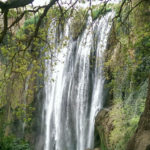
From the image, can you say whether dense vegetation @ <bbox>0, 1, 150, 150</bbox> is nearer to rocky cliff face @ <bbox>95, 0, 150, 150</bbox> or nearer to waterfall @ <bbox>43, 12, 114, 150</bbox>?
rocky cliff face @ <bbox>95, 0, 150, 150</bbox>

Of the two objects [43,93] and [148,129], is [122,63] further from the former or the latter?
[43,93]

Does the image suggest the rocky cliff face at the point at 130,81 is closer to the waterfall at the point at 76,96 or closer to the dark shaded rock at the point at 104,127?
the dark shaded rock at the point at 104,127

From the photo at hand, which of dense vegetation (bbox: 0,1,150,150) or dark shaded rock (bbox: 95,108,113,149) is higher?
dense vegetation (bbox: 0,1,150,150)

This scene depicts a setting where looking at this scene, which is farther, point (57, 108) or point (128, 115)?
point (57, 108)

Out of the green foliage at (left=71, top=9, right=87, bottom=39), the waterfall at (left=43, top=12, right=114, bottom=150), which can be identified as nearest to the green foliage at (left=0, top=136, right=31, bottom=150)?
the green foliage at (left=71, top=9, right=87, bottom=39)

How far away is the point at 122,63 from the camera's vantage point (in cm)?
725

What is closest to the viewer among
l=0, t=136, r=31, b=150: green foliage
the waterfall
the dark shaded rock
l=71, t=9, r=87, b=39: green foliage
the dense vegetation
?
the dense vegetation

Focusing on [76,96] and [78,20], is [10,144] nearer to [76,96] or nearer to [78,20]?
[78,20]

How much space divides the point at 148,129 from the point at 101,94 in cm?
742

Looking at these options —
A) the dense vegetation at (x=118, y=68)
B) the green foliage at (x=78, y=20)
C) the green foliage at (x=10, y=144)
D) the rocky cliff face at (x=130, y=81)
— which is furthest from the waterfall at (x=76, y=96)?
A: the green foliage at (x=10, y=144)

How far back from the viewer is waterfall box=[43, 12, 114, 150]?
11.6 m

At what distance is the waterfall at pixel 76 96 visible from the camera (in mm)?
11578

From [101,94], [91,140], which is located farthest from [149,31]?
[91,140]

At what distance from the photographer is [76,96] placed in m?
13.4
